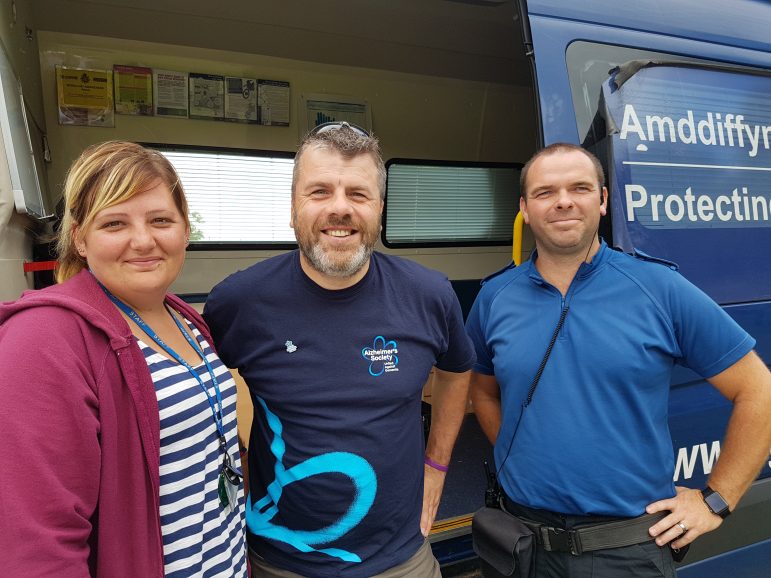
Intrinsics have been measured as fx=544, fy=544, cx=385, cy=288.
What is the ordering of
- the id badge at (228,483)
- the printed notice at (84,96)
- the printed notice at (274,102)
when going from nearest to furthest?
the id badge at (228,483), the printed notice at (84,96), the printed notice at (274,102)

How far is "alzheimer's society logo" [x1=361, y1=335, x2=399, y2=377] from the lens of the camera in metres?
1.35

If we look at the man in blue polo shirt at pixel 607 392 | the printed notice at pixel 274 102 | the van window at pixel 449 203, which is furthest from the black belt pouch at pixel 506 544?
the printed notice at pixel 274 102

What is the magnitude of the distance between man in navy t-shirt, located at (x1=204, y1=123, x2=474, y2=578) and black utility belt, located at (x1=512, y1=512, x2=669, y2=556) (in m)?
0.39

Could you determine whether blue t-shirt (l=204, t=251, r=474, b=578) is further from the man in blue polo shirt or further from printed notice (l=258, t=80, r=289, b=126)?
printed notice (l=258, t=80, r=289, b=126)

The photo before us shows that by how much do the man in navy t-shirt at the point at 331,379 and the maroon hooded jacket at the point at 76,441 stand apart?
→ 1.29ft

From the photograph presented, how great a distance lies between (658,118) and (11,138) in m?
1.96

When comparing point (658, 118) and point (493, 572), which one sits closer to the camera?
point (493, 572)

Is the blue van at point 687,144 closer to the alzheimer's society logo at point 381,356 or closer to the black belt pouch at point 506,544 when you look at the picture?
the black belt pouch at point 506,544

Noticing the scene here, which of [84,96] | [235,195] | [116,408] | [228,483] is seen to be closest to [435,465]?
[228,483]

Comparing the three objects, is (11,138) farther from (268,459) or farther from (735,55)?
(735,55)

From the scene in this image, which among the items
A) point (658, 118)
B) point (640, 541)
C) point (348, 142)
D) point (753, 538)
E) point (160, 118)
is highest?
point (160, 118)

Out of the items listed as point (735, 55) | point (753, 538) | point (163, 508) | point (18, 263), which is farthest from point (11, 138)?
point (753, 538)

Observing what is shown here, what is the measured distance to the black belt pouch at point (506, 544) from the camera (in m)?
1.50

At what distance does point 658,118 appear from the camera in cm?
187
